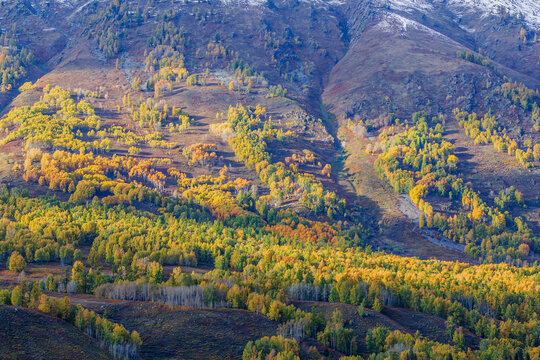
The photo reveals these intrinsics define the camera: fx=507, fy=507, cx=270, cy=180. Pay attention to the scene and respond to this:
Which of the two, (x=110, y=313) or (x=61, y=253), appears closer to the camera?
(x=110, y=313)

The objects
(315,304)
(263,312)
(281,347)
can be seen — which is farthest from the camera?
(315,304)

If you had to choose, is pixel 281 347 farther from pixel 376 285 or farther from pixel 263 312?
pixel 376 285

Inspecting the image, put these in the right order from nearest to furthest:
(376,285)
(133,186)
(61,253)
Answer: (376,285)
(61,253)
(133,186)

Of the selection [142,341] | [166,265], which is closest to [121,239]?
[166,265]

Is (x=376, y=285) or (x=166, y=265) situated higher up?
(x=376, y=285)

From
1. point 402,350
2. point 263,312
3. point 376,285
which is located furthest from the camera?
point 376,285

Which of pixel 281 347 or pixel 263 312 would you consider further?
pixel 263 312

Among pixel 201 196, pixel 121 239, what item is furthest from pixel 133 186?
pixel 121 239

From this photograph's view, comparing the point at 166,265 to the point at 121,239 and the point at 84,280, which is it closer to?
the point at 121,239

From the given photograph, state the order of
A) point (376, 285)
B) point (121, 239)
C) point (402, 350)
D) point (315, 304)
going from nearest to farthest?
point (402, 350), point (315, 304), point (376, 285), point (121, 239)
